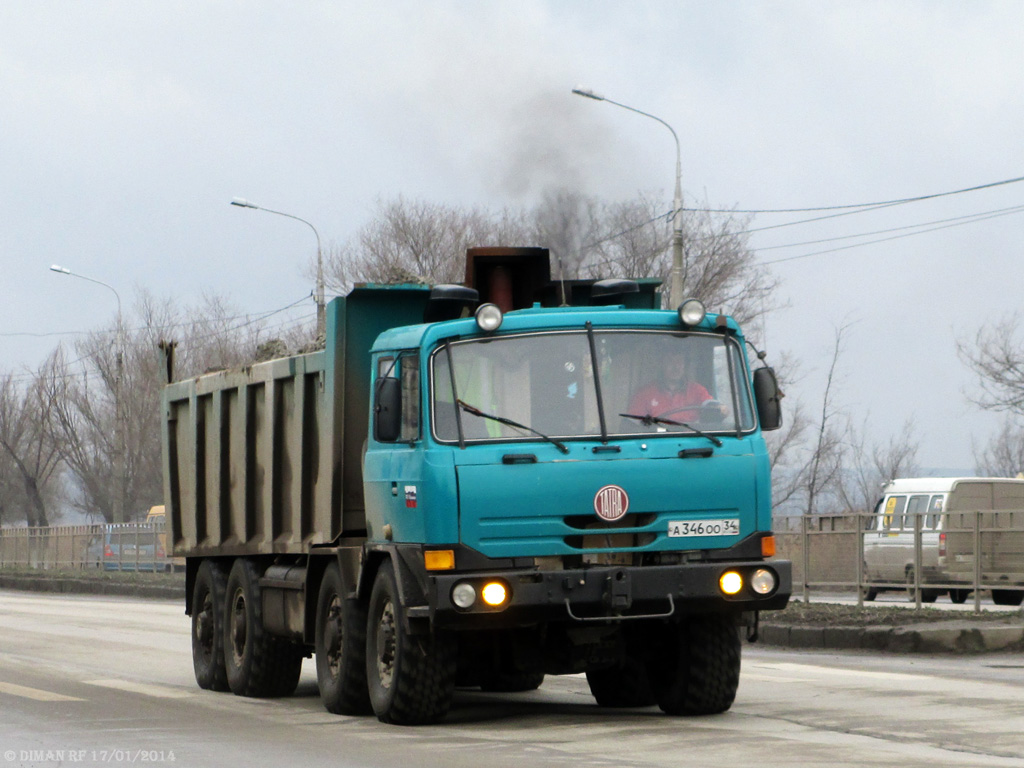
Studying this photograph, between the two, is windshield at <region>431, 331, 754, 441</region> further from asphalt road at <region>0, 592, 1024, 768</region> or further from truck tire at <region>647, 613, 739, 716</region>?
asphalt road at <region>0, 592, 1024, 768</region>

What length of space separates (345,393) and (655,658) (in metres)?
2.67

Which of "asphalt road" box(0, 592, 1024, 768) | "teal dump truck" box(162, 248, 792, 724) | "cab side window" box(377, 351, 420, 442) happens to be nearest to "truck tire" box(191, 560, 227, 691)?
"asphalt road" box(0, 592, 1024, 768)

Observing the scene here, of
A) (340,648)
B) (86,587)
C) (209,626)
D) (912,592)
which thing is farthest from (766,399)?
(86,587)

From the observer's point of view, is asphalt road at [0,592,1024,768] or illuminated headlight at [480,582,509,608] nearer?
asphalt road at [0,592,1024,768]

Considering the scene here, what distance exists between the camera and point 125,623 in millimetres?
23828

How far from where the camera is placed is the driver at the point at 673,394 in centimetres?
961

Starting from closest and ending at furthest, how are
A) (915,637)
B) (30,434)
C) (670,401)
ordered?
1. (670,401)
2. (915,637)
3. (30,434)

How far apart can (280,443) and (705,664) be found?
377 cm

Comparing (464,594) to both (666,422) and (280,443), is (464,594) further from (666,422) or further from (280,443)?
Answer: (280,443)

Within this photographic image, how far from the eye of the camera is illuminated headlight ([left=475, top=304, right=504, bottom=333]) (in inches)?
376

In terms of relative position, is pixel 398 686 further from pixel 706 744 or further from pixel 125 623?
pixel 125 623

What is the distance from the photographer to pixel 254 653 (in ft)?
41.3

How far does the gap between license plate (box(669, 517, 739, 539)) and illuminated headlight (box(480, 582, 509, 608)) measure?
103 cm

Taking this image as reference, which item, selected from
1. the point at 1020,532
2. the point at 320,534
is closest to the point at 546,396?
the point at 320,534
